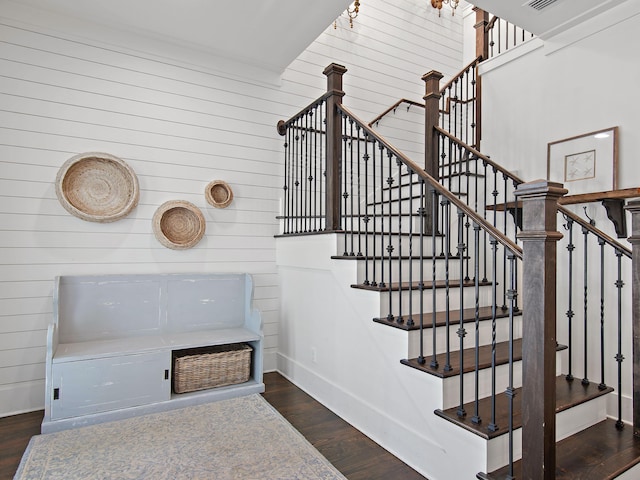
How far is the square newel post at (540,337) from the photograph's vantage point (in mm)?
1503

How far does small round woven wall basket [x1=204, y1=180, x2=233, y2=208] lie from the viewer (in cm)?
343

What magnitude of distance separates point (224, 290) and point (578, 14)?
354cm

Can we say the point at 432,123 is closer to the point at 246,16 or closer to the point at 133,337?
the point at 246,16

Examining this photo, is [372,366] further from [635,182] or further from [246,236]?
[635,182]

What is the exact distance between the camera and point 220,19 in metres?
2.98

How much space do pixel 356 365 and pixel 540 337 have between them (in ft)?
4.47

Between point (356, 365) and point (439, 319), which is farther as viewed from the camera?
point (356, 365)

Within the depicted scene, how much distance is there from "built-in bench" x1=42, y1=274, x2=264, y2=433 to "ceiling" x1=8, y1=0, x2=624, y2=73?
198 centimetres

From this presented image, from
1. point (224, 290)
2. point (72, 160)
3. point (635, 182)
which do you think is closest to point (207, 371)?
point (224, 290)

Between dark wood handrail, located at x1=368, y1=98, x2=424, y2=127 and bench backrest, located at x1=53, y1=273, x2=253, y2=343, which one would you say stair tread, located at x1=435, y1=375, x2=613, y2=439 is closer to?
bench backrest, located at x1=53, y1=273, x2=253, y2=343

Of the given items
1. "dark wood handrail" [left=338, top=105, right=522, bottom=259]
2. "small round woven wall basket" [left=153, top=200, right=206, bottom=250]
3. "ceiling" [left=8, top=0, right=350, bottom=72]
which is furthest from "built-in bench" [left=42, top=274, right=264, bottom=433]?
"ceiling" [left=8, top=0, right=350, bottom=72]

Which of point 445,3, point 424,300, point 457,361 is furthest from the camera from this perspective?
point 445,3

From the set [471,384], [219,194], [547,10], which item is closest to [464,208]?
[471,384]

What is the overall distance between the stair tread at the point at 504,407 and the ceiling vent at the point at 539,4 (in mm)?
2592
